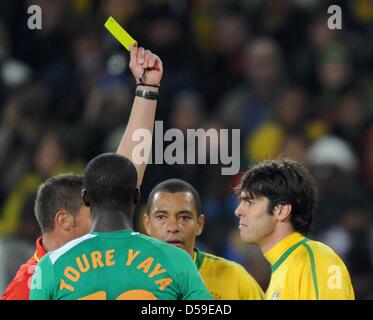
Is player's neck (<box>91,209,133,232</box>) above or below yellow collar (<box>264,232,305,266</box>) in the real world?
below

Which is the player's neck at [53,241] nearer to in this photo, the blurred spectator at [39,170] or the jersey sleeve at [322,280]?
the jersey sleeve at [322,280]

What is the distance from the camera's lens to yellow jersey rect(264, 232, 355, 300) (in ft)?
12.8

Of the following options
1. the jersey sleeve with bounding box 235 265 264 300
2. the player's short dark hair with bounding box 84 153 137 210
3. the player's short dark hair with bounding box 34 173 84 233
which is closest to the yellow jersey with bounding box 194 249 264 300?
the jersey sleeve with bounding box 235 265 264 300

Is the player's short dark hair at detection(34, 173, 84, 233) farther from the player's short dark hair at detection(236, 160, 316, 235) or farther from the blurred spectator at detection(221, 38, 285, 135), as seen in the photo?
the blurred spectator at detection(221, 38, 285, 135)

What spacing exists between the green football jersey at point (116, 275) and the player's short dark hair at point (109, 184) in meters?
0.12

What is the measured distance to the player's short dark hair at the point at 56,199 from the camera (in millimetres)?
4395

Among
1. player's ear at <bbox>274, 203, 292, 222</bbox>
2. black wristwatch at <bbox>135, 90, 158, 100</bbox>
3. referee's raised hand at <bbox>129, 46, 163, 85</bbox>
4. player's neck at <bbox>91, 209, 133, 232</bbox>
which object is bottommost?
player's neck at <bbox>91, 209, 133, 232</bbox>

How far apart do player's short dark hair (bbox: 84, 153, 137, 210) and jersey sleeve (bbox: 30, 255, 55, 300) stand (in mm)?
250

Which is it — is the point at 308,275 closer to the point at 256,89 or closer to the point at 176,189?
the point at 176,189

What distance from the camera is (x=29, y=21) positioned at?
926 cm

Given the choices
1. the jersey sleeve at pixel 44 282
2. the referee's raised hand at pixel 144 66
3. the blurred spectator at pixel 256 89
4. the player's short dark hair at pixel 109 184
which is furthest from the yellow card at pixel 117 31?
the blurred spectator at pixel 256 89

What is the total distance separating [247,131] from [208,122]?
1.06 ft

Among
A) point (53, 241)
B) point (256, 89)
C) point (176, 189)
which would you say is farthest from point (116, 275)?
point (256, 89)
